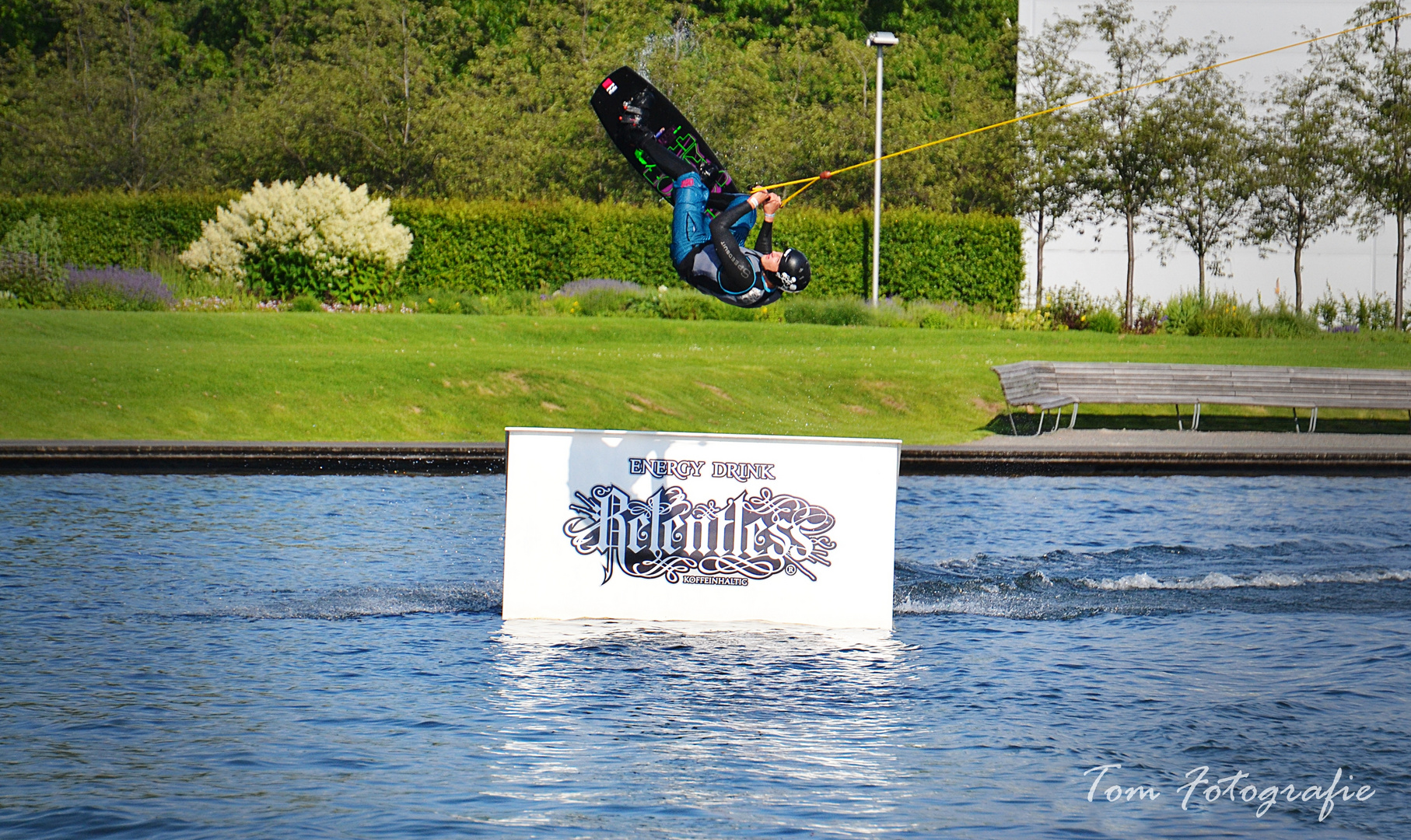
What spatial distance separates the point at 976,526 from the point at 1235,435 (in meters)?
7.57

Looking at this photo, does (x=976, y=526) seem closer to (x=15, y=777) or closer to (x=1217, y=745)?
(x=1217, y=745)

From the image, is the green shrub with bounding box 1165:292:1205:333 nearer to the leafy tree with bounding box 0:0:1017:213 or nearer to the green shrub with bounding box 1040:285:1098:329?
the green shrub with bounding box 1040:285:1098:329

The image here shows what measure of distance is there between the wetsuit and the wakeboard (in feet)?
0.22

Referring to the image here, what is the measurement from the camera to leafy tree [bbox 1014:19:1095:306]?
33.0 meters

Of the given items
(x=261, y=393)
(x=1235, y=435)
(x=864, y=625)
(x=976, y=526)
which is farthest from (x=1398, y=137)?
(x=864, y=625)

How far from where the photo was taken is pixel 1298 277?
108ft

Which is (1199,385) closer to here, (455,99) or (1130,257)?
(1130,257)

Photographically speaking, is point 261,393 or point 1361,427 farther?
point 1361,427

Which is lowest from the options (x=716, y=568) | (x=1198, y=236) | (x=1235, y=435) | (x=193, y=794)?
(x=193, y=794)

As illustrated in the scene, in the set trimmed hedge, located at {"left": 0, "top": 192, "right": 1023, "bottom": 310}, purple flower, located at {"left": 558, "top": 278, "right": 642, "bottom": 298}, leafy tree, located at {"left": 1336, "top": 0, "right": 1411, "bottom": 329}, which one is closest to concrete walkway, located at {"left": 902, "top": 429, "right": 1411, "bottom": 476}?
purple flower, located at {"left": 558, "top": 278, "right": 642, "bottom": 298}

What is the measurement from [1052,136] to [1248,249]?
5.29 meters

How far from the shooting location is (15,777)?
6.46 m

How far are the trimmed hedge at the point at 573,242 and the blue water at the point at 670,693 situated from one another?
19218 millimetres

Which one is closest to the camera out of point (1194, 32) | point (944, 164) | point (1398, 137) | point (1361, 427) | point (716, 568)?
point (716, 568)
